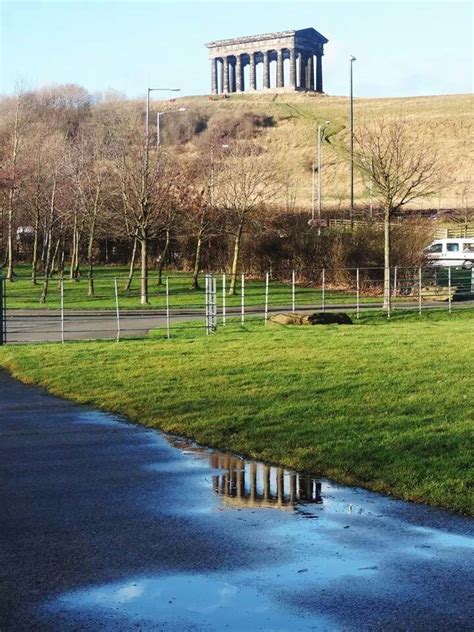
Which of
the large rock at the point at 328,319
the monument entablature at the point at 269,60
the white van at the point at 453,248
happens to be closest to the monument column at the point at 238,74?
the monument entablature at the point at 269,60

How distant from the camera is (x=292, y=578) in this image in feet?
23.5

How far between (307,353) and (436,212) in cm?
6525

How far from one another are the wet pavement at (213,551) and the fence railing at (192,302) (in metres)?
17.4

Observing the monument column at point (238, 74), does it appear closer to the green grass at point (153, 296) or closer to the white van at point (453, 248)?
the white van at point (453, 248)

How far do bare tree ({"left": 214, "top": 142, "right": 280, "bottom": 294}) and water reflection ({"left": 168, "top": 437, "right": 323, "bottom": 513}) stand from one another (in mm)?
36856

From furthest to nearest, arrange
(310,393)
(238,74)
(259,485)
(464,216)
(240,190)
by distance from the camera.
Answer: (238,74), (464,216), (240,190), (310,393), (259,485)

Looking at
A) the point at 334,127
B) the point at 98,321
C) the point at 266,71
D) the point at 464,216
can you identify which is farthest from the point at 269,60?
the point at 98,321

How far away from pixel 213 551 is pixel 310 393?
7999 millimetres

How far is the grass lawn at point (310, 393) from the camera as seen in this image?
36.1 ft

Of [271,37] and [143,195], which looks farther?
[271,37]

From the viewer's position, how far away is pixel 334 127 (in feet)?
431

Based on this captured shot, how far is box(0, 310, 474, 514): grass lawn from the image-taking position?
36.1ft

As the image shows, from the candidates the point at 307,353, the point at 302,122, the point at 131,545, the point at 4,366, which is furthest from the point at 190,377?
the point at 302,122

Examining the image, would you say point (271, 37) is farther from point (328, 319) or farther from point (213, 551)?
point (213, 551)
